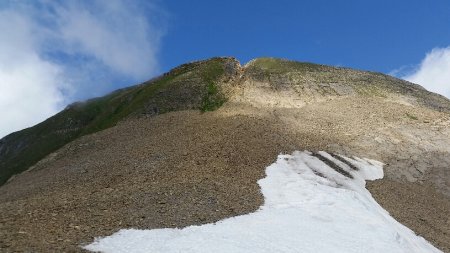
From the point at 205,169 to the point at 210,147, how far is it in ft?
20.7

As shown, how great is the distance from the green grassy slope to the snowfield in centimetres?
2381

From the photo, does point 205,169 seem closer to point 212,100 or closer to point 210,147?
point 210,147

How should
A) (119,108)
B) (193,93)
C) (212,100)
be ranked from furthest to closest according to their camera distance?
(119,108) → (193,93) → (212,100)

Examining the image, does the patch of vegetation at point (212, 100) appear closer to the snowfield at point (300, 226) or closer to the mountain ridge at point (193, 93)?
the mountain ridge at point (193, 93)

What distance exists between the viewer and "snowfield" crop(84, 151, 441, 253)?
81.3 feet

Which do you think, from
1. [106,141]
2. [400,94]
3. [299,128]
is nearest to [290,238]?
[299,128]

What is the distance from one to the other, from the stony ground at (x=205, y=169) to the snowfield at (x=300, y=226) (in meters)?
1.14

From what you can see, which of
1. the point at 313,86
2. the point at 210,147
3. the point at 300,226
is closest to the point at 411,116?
the point at 313,86

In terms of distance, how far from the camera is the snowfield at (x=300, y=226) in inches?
976

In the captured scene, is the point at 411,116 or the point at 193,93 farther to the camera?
the point at 193,93

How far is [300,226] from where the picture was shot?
97.1 feet

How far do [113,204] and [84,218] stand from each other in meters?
2.99

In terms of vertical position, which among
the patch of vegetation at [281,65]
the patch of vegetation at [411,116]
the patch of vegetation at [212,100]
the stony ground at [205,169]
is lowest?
the stony ground at [205,169]

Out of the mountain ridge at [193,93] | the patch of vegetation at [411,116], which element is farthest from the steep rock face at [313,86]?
the patch of vegetation at [411,116]
